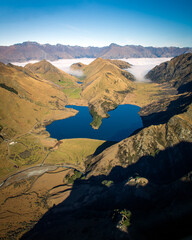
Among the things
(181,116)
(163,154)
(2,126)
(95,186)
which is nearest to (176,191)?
(163,154)

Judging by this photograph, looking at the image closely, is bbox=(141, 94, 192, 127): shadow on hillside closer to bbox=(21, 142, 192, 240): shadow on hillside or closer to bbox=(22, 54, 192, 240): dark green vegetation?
bbox=(22, 54, 192, 240): dark green vegetation

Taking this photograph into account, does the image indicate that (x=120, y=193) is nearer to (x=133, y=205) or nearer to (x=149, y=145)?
(x=133, y=205)

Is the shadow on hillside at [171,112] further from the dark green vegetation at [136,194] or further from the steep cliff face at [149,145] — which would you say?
the dark green vegetation at [136,194]

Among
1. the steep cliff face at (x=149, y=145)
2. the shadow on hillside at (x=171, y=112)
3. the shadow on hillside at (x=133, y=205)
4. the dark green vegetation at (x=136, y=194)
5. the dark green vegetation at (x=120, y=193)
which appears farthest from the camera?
the shadow on hillside at (x=171, y=112)

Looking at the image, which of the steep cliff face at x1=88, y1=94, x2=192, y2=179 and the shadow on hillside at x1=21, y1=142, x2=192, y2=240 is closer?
the shadow on hillside at x1=21, y1=142, x2=192, y2=240

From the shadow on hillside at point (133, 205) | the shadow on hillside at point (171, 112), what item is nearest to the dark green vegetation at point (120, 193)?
the shadow on hillside at point (133, 205)

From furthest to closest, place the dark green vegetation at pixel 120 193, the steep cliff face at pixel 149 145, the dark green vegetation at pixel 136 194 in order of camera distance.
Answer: the steep cliff face at pixel 149 145
the dark green vegetation at pixel 120 193
the dark green vegetation at pixel 136 194

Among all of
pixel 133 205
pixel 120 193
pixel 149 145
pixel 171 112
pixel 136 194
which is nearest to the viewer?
pixel 133 205

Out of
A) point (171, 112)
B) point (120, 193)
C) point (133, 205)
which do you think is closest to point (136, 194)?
point (133, 205)

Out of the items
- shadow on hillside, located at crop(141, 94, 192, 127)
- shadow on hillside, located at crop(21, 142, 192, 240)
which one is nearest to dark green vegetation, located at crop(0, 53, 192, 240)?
shadow on hillside, located at crop(21, 142, 192, 240)
